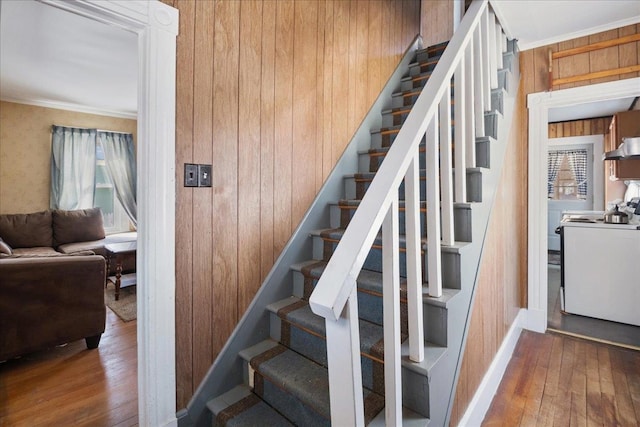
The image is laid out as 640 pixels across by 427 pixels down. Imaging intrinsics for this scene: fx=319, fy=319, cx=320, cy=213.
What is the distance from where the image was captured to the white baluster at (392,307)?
0.92 metres

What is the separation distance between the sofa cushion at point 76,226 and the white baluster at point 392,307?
529 centimetres

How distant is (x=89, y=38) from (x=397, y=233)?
134 inches

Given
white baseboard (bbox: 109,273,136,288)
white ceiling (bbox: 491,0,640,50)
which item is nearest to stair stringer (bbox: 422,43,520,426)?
white ceiling (bbox: 491,0,640,50)

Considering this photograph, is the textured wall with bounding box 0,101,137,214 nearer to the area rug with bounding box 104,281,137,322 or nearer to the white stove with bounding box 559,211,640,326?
the area rug with bounding box 104,281,137,322

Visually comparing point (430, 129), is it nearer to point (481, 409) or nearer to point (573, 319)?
point (481, 409)

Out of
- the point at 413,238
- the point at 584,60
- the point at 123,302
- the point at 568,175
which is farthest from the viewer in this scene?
the point at 568,175

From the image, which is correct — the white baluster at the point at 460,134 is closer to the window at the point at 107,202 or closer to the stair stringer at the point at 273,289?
the stair stringer at the point at 273,289

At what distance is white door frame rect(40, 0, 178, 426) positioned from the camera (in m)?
1.38

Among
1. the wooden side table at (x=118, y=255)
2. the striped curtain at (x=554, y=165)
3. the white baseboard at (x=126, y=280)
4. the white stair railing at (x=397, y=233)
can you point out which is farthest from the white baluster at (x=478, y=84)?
the striped curtain at (x=554, y=165)

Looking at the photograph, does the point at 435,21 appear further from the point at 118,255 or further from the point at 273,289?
the point at 118,255

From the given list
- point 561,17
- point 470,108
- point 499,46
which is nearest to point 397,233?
point 470,108

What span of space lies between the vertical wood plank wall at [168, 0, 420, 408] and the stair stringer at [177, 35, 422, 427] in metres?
0.05

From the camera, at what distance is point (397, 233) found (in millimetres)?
944

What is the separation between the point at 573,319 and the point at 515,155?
1.86 m
